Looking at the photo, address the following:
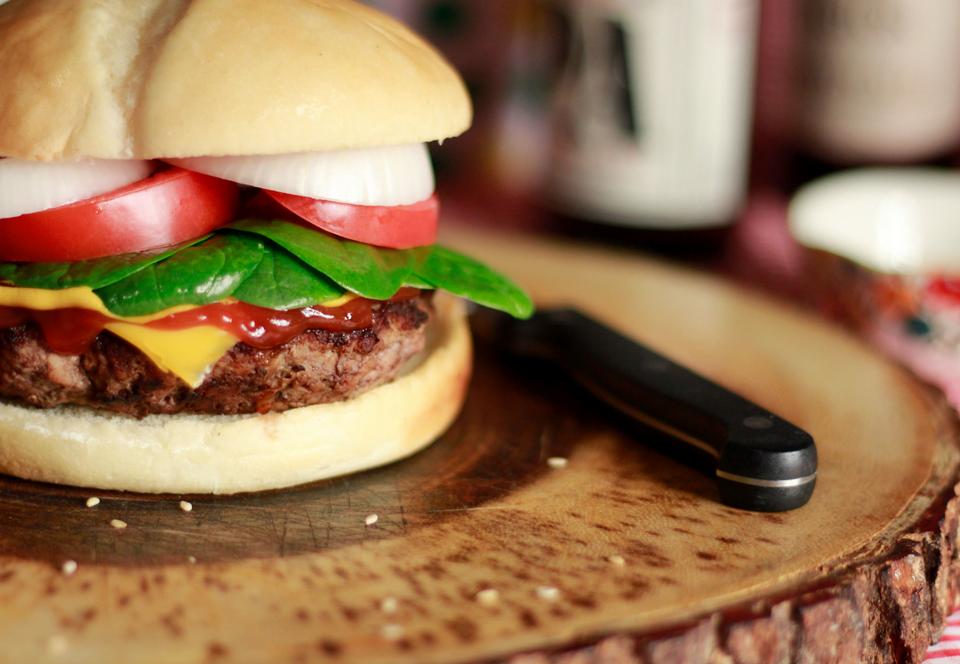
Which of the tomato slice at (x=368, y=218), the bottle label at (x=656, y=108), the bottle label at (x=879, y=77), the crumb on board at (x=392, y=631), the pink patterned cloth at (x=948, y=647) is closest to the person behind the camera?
the crumb on board at (x=392, y=631)

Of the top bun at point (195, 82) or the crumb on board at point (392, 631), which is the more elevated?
the top bun at point (195, 82)

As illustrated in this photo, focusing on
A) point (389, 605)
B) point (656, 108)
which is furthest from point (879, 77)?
point (389, 605)

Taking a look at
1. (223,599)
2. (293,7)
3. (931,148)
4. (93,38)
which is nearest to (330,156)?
(293,7)

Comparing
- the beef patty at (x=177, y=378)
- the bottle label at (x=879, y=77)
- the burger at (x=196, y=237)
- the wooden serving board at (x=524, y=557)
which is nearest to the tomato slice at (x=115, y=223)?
the burger at (x=196, y=237)

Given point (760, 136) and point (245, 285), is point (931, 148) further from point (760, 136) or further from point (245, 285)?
point (245, 285)

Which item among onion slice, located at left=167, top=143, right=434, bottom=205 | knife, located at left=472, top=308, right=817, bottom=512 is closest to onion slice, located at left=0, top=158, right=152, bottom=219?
onion slice, located at left=167, top=143, right=434, bottom=205

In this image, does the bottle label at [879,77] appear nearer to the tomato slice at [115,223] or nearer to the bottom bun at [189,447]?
the bottom bun at [189,447]

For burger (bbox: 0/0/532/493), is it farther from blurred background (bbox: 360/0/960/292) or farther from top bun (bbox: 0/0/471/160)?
blurred background (bbox: 360/0/960/292)
